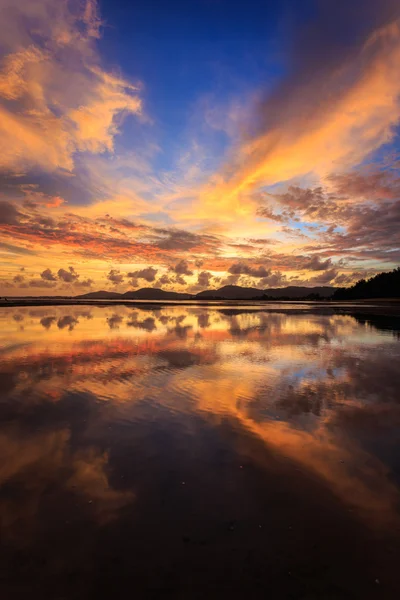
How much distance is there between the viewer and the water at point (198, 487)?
13.0 feet

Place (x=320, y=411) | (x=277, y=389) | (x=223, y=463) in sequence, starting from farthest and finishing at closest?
(x=277, y=389) < (x=320, y=411) < (x=223, y=463)

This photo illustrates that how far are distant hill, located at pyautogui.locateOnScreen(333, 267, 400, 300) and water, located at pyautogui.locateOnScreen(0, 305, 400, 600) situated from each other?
142953mm

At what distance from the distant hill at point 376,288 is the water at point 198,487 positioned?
143 metres

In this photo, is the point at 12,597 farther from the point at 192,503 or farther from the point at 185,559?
the point at 192,503

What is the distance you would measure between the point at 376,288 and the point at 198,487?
530 ft

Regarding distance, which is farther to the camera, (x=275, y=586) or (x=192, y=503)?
(x=192, y=503)

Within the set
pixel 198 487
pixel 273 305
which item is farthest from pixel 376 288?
pixel 198 487

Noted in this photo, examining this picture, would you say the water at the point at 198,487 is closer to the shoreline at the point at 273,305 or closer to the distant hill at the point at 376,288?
the shoreline at the point at 273,305

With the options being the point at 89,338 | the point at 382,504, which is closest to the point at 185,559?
the point at 382,504

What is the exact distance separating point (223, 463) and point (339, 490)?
2.20m

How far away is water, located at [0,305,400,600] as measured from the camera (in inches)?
156

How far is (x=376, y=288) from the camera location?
14462cm

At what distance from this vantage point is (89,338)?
22.7 meters

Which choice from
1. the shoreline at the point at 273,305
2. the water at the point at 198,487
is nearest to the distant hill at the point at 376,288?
the shoreline at the point at 273,305
